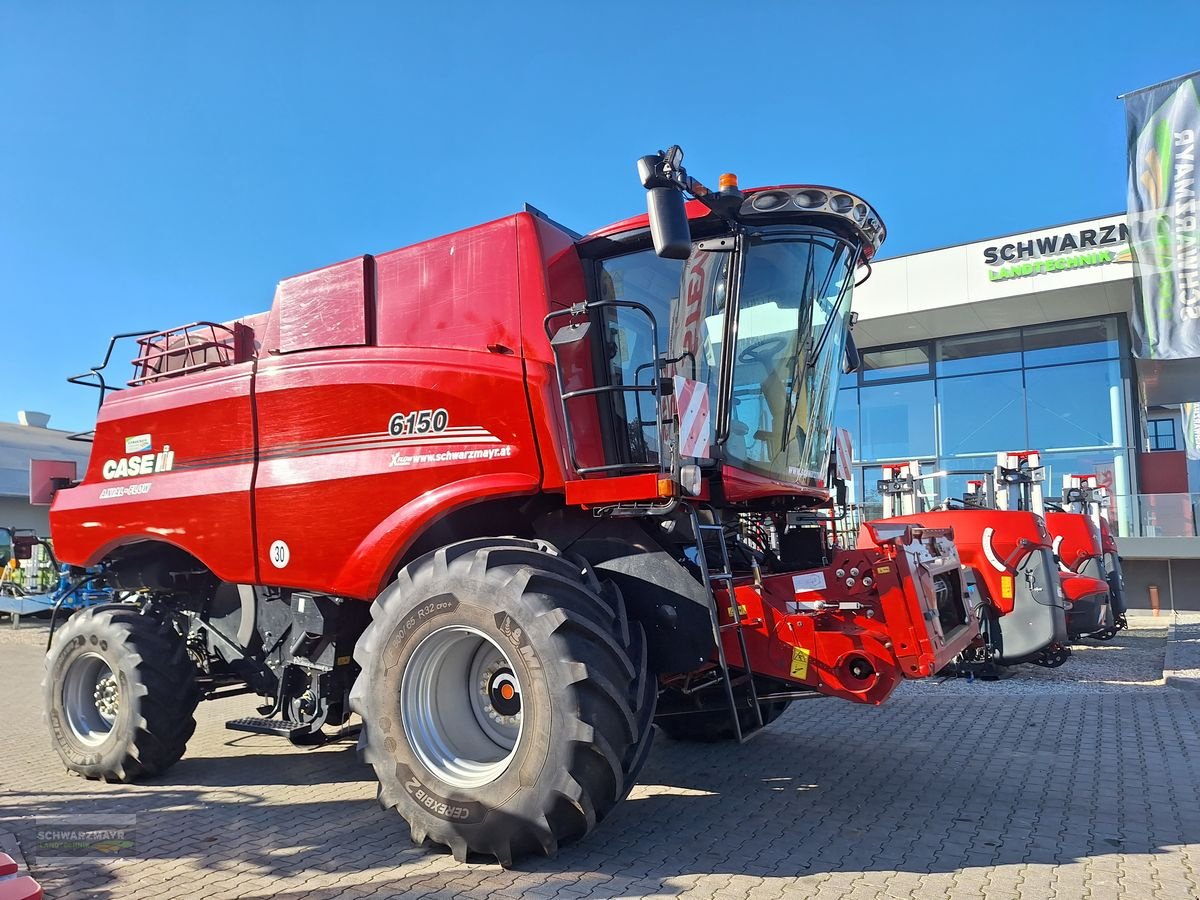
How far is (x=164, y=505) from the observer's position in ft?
19.2

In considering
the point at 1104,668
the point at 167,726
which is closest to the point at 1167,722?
the point at 1104,668

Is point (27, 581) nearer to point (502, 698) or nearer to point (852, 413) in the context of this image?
point (852, 413)

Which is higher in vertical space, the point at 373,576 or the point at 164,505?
the point at 164,505

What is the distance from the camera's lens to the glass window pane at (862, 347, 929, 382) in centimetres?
2100

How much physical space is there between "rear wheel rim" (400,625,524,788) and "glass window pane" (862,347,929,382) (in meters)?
18.8

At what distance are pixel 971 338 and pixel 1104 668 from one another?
11664 millimetres

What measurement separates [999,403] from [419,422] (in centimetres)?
1832

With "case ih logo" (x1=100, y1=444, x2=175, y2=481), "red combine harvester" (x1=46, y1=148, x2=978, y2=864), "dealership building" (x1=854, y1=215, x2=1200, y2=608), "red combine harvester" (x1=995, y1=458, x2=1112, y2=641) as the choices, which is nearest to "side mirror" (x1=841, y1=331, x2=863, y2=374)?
"red combine harvester" (x1=46, y1=148, x2=978, y2=864)

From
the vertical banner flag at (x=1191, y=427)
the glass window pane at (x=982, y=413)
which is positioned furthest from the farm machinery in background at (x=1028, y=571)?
the vertical banner flag at (x=1191, y=427)

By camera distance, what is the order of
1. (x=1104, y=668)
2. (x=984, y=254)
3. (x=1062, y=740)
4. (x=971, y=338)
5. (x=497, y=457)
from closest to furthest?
1. (x=497, y=457)
2. (x=1062, y=740)
3. (x=1104, y=668)
4. (x=984, y=254)
5. (x=971, y=338)


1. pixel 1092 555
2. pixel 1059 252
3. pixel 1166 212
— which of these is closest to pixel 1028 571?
pixel 1092 555

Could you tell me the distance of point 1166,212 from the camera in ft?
54.0

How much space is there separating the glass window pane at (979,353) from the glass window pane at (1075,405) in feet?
2.05

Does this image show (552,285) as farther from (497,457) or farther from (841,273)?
(841,273)
